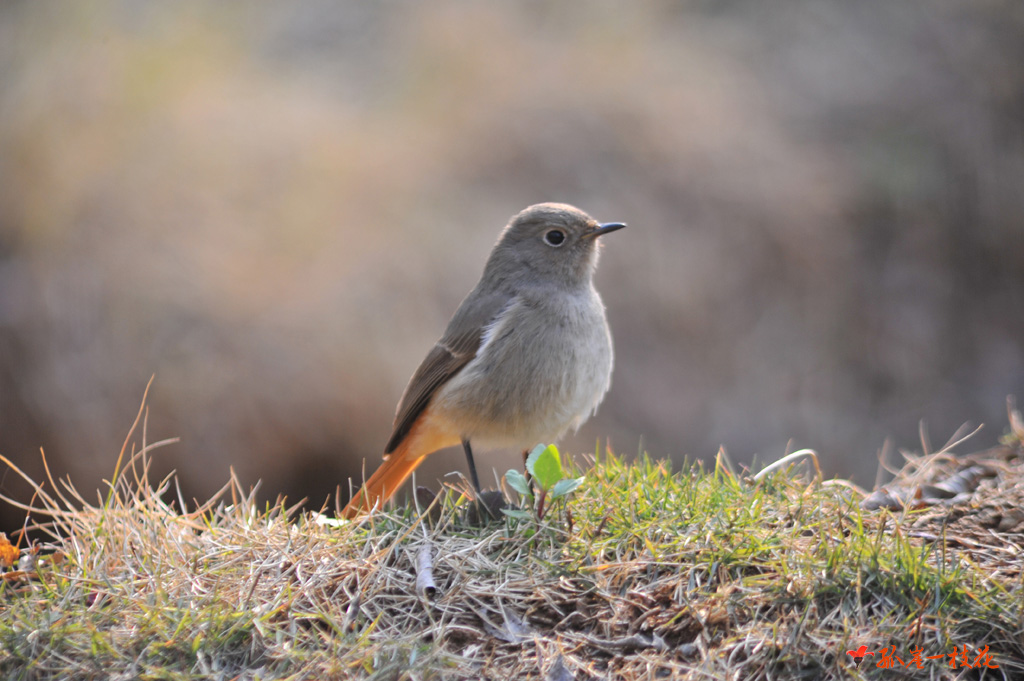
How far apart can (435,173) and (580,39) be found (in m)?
3.34

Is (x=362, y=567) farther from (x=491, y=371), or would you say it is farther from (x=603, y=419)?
(x=603, y=419)

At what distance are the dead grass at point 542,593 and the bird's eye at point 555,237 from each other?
1641 millimetres

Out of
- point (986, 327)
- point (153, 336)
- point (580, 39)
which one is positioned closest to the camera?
point (153, 336)

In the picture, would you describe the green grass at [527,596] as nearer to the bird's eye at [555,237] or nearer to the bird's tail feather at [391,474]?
the bird's tail feather at [391,474]

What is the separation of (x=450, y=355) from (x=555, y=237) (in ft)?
2.99

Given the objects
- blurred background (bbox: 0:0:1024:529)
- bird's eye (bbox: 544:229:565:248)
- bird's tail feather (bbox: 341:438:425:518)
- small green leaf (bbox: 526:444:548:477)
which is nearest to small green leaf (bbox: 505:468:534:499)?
small green leaf (bbox: 526:444:548:477)

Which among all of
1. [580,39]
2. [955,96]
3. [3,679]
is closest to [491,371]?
[3,679]

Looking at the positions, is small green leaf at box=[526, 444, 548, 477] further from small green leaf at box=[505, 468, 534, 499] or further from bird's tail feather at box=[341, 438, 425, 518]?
bird's tail feather at box=[341, 438, 425, 518]

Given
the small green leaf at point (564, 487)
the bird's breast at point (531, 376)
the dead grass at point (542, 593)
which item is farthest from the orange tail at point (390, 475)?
the small green leaf at point (564, 487)

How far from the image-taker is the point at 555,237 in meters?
4.25

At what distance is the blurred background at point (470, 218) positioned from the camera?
21.8ft

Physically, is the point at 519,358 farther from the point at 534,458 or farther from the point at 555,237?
the point at 534,458

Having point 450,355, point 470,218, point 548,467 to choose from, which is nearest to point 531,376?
point 450,355

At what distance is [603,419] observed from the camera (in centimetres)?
724
